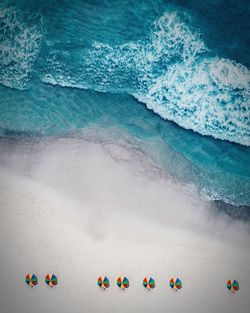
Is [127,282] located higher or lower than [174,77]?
lower

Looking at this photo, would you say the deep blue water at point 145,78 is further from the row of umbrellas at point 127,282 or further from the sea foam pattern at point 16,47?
the row of umbrellas at point 127,282

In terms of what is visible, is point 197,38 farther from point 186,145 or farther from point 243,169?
point 243,169

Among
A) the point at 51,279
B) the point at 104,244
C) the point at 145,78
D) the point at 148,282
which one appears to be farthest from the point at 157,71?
the point at 51,279

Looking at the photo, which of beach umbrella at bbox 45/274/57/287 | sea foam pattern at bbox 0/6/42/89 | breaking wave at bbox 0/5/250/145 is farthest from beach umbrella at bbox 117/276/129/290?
sea foam pattern at bbox 0/6/42/89

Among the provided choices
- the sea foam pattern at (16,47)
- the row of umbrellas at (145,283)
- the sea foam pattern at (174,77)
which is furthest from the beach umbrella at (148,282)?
the sea foam pattern at (16,47)

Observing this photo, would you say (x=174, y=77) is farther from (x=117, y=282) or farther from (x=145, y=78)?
(x=117, y=282)

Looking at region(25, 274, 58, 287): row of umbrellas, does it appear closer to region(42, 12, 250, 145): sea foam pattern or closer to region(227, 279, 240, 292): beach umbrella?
region(227, 279, 240, 292): beach umbrella
